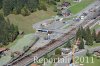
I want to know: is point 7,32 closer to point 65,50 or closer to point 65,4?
point 65,50

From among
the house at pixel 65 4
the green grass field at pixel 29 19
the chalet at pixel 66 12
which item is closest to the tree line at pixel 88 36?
the green grass field at pixel 29 19

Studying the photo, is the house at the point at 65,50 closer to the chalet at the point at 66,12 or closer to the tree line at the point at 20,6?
the tree line at the point at 20,6

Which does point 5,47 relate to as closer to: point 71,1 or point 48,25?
point 48,25

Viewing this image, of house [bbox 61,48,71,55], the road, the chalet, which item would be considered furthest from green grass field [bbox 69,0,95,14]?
house [bbox 61,48,71,55]

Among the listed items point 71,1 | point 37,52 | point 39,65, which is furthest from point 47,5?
point 39,65

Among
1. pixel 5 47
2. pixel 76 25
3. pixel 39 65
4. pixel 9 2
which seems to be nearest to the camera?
pixel 39 65

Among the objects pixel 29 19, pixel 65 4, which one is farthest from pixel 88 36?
pixel 65 4

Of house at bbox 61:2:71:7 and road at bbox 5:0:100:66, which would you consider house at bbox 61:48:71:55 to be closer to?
road at bbox 5:0:100:66
